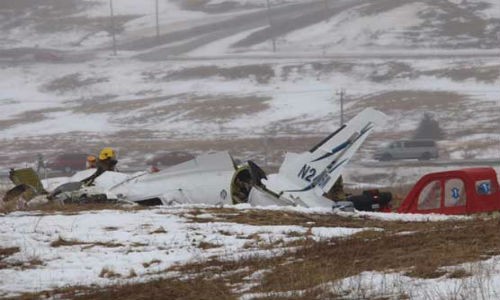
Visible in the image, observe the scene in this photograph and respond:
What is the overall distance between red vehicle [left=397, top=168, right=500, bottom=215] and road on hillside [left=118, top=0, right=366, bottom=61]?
7655 centimetres

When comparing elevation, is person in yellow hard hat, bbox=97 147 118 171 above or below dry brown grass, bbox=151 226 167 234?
below

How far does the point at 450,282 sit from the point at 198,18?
9852 cm

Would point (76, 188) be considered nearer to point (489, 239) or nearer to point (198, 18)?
point (489, 239)

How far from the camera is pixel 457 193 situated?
14.9 m

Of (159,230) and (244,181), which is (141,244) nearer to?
(159,230)

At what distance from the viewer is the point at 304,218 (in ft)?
42.0

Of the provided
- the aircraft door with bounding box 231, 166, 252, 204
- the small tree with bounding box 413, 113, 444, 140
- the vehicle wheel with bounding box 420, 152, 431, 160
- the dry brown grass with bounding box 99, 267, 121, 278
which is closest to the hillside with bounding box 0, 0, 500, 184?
the small tree with bounding box 413, 113, 444, 140

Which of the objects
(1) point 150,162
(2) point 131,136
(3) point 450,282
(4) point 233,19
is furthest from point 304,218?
(4) point 233,19

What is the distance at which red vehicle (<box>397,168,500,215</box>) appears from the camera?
14742 millimetres

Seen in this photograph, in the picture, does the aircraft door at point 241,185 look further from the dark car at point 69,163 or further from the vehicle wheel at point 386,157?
the dark car at point 69,163

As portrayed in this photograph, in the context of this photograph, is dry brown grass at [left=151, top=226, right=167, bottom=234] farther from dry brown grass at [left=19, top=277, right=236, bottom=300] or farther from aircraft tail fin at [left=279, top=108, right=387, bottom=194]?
aircraft tail fin at [left=279, top=108, right=387, bottom=194]

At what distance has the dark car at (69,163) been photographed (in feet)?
163

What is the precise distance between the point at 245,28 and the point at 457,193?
84.7 m

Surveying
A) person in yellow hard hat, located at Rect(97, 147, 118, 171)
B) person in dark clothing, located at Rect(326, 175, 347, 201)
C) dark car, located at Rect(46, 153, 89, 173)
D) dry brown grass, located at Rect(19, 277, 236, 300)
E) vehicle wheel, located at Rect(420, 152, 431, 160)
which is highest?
dry brown grass, located at Rect(19, 277, 236, 300)
